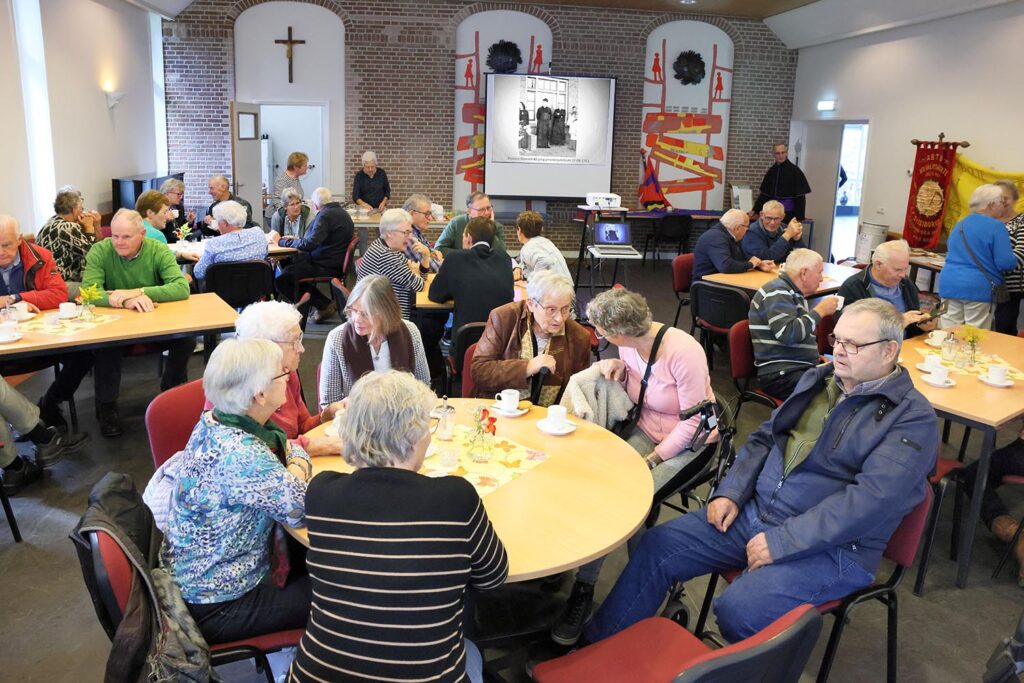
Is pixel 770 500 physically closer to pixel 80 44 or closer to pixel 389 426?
pixel 389 426

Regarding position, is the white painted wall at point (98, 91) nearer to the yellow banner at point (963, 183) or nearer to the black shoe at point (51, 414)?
the black shoe at point (51, 414)

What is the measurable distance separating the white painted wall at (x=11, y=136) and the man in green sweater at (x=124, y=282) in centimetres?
305

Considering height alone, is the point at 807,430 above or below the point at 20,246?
below

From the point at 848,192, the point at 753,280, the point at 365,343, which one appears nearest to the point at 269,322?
the point at 365,343

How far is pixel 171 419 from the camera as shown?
2865 mm

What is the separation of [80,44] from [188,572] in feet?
27.6

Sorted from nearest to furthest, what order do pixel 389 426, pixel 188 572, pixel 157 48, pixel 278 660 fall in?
pixel 389 426 → pixel 188 572 → pixel 278 660 → pixel 157 48

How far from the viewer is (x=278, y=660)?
273 cm

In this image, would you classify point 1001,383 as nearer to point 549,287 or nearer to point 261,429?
point 549,287

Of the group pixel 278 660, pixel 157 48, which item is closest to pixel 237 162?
pixel 157 48

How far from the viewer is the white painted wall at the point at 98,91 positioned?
8.27m

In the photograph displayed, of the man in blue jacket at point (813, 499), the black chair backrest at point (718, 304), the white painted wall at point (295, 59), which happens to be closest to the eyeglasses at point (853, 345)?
the man in blue jacket at point (813, 499)

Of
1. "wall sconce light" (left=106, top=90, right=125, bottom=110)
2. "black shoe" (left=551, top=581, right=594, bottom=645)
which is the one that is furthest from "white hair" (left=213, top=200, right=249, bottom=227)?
"black shoe" (left=551, top=581, right=594, bottom=645)

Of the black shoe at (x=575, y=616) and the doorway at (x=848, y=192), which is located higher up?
the doorway at (x=848, y=192)
